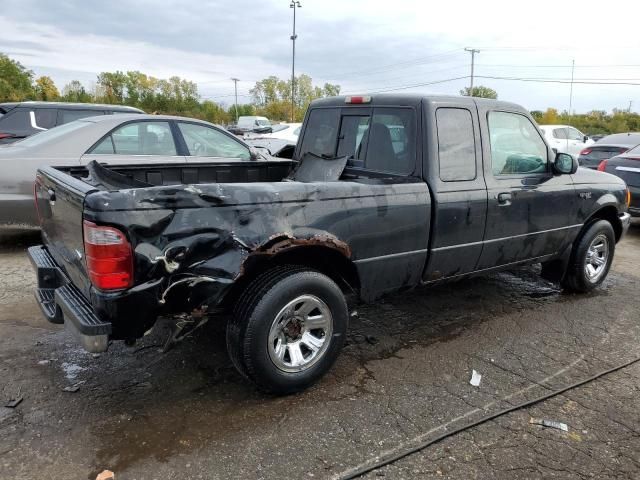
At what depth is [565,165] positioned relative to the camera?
4.59m

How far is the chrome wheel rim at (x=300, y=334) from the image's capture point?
315 cm

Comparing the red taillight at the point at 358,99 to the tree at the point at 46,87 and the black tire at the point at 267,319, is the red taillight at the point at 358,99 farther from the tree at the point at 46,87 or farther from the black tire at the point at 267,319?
the tree at the point at 46,87

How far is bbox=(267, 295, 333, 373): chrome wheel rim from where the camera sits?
3.15m

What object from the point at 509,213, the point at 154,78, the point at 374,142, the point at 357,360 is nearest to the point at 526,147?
the point at 509,213

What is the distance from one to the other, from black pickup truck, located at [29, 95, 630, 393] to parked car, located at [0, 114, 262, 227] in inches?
72.3

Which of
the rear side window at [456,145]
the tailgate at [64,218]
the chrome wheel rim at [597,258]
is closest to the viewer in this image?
the tailgate at [64,218]

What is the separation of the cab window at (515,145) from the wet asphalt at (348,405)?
1366 millimetres

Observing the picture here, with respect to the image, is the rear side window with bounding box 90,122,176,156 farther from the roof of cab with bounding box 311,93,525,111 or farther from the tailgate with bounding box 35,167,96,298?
the roof of cab with bounding box 311,93,525,111

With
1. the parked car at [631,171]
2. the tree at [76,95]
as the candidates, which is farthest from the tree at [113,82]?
the parked car at [631,171]

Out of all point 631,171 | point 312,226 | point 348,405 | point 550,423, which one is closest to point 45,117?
point 312,226

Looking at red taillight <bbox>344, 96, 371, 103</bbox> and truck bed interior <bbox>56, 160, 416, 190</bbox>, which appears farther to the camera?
red taillight <bbox>344, 96, 371, 103</bbox>

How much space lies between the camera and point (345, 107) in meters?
4.43

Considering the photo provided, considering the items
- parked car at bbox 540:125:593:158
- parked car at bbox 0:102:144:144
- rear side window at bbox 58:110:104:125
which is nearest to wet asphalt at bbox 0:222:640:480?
parked car at bbox 0:102:144:144

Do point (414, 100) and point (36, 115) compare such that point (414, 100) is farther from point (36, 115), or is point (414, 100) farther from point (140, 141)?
point (36, 115)
